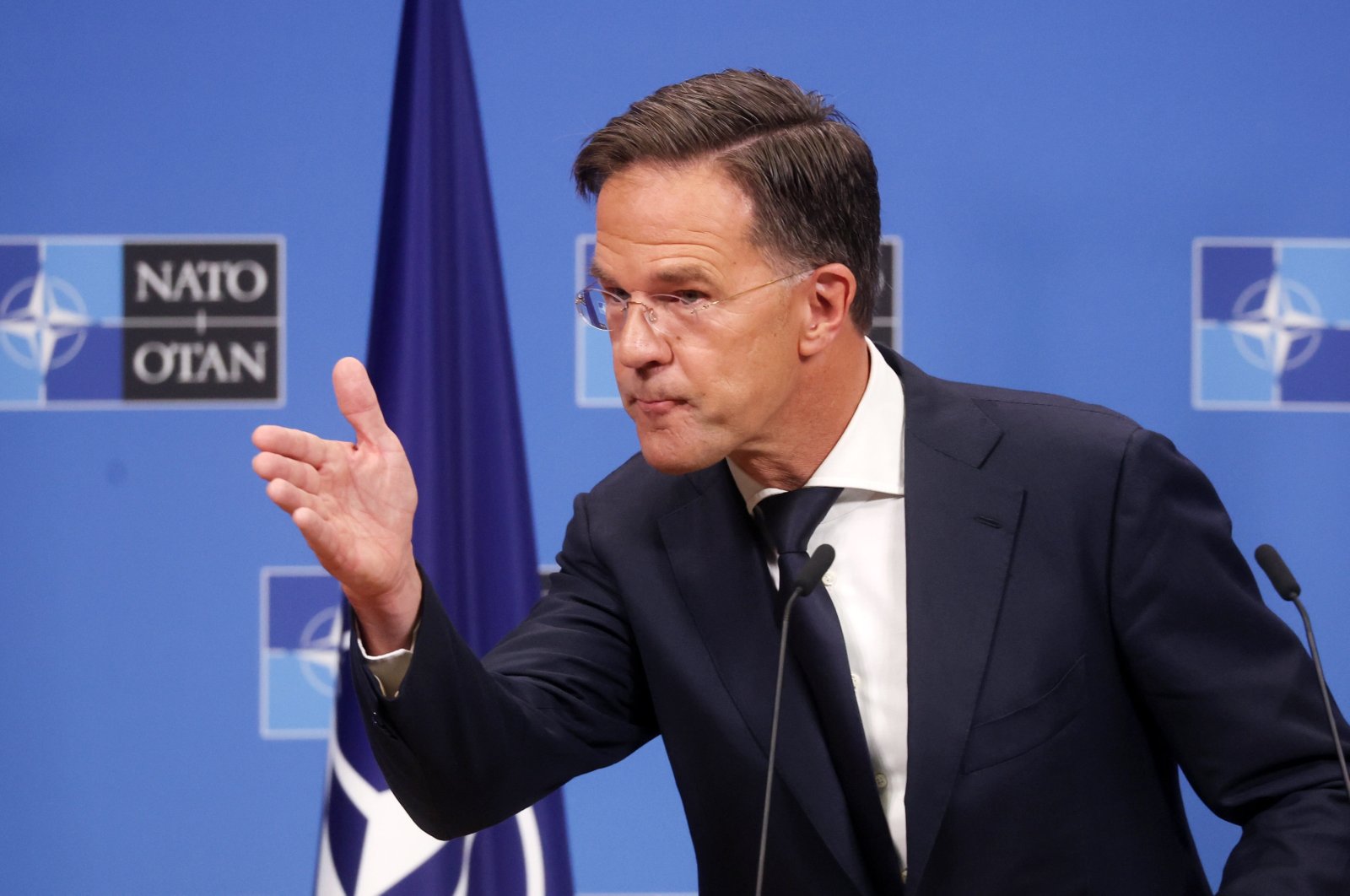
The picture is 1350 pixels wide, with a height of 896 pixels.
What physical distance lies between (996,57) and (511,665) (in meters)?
1.94

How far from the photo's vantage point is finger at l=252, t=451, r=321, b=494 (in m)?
Answer: 1.24

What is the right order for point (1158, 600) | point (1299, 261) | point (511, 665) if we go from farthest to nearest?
1. point (1299, 261)
2. point (511, 665)
3. point (1158, 600)

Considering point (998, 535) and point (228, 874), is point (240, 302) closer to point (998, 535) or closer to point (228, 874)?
point (228, 874)

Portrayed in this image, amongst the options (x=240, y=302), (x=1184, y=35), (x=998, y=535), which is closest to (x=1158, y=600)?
(x=998, y=535)

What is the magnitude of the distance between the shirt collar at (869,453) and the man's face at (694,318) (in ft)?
0.46

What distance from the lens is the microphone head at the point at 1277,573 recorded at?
4.14 ft

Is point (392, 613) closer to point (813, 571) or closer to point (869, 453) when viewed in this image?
point (813, 571)

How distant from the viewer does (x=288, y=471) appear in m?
1.27

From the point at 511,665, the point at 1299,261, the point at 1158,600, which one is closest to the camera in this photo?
the point at 1158,600

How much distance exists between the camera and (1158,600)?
1478 millimetres

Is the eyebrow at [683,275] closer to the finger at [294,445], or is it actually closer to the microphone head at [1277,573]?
the finger at [294,445]

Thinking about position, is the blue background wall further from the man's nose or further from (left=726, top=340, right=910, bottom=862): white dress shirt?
the man's nose

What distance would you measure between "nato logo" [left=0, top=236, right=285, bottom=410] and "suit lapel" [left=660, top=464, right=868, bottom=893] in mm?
1563

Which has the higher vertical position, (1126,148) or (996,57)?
(996,57)
